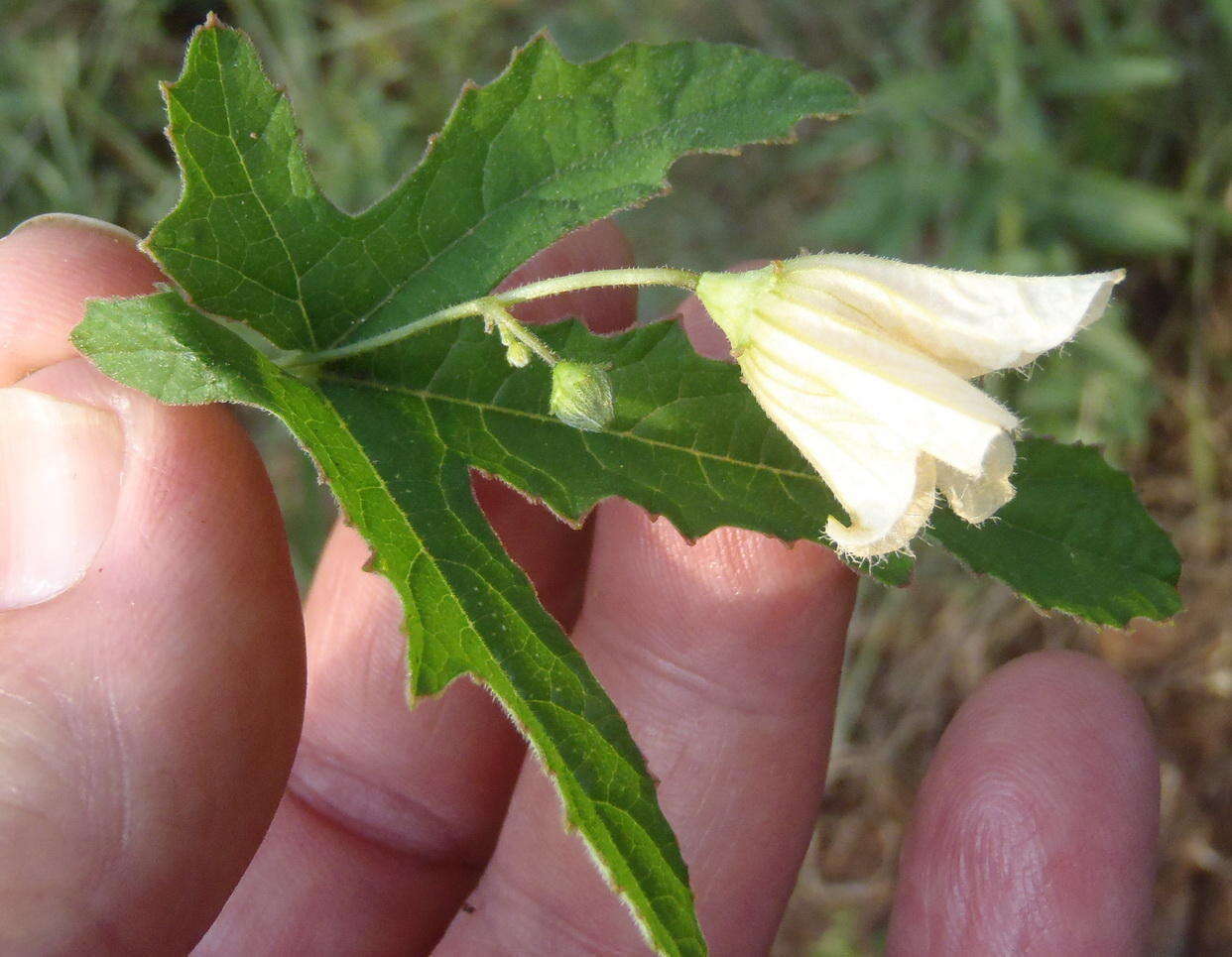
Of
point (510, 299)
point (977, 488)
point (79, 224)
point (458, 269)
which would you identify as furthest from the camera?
point (79, 224)

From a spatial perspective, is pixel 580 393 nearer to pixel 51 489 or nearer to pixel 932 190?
pixel 51 489

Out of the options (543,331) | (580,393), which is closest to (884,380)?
(580,393)

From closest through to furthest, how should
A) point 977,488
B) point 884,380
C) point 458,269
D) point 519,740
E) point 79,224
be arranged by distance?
point 884,380 < point 977,488 < point 458,269 < point 79,224 < point 519,740

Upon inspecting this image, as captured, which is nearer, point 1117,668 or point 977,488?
point 977,488

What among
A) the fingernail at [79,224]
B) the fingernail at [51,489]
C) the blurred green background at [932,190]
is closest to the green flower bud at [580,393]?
the fingernail at [51,489]

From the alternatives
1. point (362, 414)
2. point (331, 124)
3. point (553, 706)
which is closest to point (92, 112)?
point (331, 124)

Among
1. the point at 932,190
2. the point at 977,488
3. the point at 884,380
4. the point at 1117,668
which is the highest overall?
the point at 884,380

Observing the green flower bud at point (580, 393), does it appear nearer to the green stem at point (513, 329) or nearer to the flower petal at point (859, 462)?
the green stem at point (513, 329)

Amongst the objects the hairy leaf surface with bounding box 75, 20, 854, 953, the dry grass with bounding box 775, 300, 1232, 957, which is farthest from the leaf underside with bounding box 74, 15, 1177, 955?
the dry grass with bounding box 775, 300, 1232, 957
